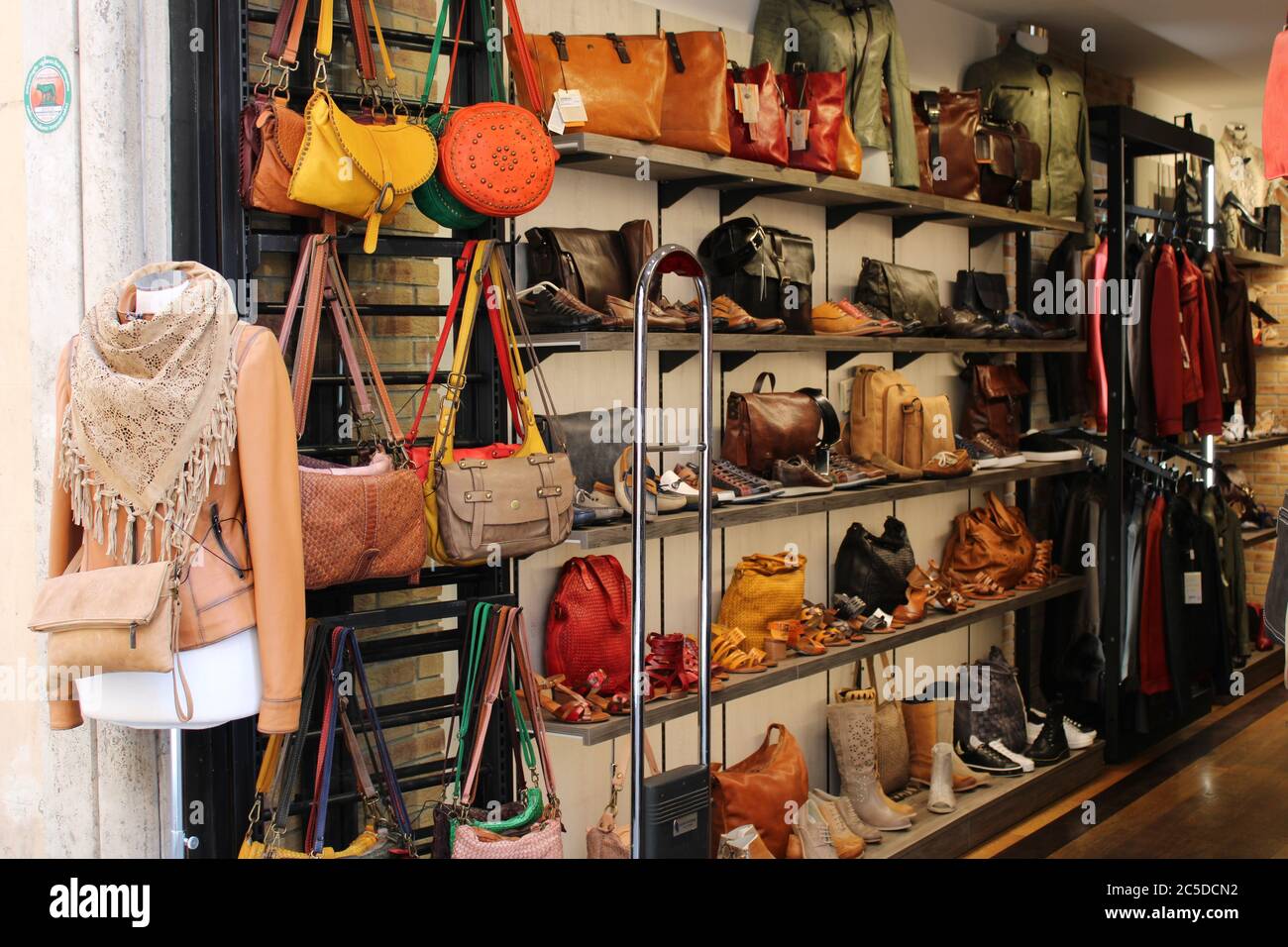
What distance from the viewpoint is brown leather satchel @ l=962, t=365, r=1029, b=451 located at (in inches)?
225

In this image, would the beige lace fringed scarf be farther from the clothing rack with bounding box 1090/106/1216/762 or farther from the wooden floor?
the clothing rack with bounding box 1090/106/1216/762

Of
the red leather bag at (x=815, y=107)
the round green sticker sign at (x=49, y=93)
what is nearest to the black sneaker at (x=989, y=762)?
the red leather bag at (x=815, y=107)

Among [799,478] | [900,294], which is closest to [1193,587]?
[900,294]

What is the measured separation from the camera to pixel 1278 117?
98.3 inches

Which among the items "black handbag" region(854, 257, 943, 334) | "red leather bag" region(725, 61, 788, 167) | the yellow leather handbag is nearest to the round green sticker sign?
the yellow leather handbag

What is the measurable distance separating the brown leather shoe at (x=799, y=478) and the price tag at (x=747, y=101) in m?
1.08

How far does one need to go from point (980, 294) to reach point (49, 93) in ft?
12.6

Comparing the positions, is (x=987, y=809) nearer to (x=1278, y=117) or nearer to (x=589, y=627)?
(x=589, y=627)

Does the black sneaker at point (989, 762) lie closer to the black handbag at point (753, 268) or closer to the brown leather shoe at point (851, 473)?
the brown leather shoe at point (851, 473)

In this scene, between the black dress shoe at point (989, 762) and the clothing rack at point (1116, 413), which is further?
the clothing rack at point (1116, 413)

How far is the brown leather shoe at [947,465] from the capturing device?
504cm

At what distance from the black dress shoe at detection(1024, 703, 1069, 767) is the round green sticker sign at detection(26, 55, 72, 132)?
4.23m

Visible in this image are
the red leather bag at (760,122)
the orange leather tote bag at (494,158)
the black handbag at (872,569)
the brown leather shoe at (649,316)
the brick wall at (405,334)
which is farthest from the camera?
the black handbag at (872,569)
